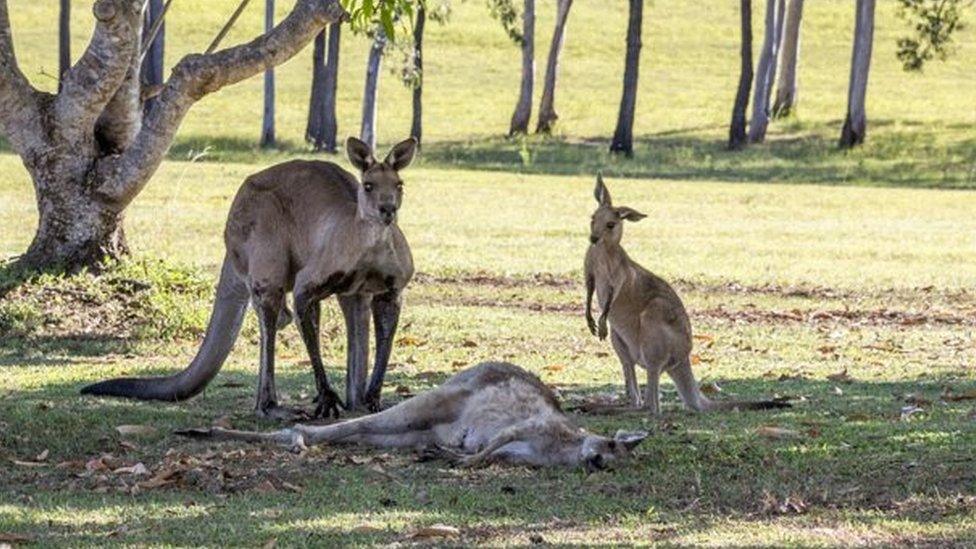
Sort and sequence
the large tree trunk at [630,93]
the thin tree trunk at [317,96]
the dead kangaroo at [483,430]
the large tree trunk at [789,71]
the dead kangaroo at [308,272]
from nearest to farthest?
1. the dead kangaroo at [483,430]
2. the dead kangaroo at [308,272]
3. the large tree trunk at [630,93]
4. the thin tree trunk at [317,96]
5. the large tree trunk at [789,71]

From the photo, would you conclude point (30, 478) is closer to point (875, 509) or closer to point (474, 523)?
point (474, 523)

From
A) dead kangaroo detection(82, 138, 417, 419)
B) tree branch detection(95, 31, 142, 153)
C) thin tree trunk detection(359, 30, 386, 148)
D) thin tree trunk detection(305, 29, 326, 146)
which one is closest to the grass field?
dead kangaroo detection(82, 138, 417, 419)

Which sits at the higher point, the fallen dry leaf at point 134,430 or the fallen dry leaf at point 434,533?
the fallen dry leaf at point 434,533

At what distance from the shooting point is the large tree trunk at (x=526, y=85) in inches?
2386

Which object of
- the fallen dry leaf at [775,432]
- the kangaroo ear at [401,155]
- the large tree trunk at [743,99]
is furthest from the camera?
the large tree trunk at [743,99]

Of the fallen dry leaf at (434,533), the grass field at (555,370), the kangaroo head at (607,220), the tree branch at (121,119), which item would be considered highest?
the tree branch at (121,119)

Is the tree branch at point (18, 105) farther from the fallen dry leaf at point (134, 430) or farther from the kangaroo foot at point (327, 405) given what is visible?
the fallen dry leaf at point (134, 430)

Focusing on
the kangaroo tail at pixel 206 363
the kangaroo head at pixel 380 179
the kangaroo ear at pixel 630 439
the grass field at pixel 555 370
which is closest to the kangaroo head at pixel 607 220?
the grass field at pixel 555 370

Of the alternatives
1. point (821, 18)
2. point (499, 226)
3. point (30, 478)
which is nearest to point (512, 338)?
point (30, 478)

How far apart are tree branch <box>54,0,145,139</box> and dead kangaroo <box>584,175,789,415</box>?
5.00 metres

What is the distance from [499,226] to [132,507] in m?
21.5

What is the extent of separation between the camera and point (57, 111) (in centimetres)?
1612

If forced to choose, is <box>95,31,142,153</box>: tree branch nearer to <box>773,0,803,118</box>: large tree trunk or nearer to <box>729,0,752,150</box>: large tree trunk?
<box>729,0,752,150</box>: large tree trunk

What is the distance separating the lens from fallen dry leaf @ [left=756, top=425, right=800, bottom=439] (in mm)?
10789
